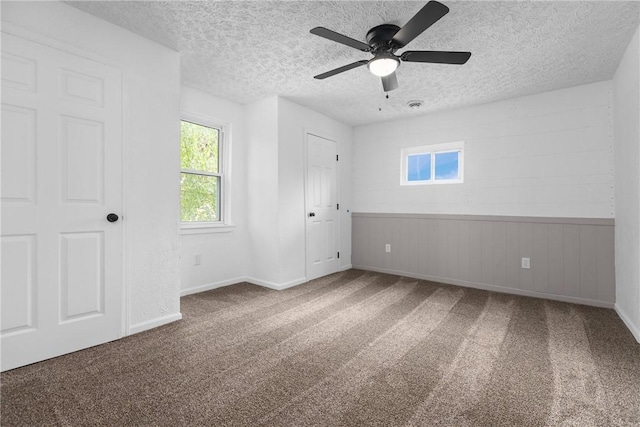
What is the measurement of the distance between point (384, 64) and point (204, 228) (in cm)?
273

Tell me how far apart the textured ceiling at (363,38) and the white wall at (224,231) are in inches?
9.6

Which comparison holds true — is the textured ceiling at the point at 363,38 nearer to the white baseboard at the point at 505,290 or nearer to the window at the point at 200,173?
the window at the point at 200,173

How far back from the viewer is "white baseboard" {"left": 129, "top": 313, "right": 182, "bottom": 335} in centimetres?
248

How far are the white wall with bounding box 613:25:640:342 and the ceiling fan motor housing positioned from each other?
1.91 meters

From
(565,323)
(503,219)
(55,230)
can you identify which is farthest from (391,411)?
(503,219)

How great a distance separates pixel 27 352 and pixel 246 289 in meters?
2.10

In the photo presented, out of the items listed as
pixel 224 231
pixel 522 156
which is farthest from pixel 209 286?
pixel 522 156

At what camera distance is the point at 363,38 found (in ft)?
8.16

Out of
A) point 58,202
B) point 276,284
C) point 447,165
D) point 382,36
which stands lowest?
point 276,284

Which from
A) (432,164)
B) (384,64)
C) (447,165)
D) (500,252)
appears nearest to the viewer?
(384,64)

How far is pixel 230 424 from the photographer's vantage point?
1.46 m

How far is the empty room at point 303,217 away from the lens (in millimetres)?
1779

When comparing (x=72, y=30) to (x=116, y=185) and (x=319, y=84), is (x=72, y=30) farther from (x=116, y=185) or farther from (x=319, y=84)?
(x=319, y=84)

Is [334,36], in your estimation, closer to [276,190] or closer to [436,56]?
[436,56]
